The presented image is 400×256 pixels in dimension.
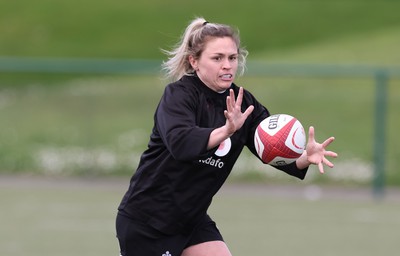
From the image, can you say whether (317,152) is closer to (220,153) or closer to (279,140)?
(279,140)

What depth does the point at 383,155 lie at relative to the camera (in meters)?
13.2

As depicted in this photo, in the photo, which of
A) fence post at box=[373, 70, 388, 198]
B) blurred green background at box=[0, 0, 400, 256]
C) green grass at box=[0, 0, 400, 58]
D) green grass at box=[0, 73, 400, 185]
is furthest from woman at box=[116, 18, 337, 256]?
green grass at box=[0, 0, 400, 58]

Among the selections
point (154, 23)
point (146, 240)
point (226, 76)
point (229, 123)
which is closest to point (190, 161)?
point (229, 123)

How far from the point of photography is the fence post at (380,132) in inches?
514

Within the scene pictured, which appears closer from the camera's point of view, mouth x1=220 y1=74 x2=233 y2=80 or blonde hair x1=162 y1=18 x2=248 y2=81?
mouth x1=220 y1=74 x2=233 y2=80

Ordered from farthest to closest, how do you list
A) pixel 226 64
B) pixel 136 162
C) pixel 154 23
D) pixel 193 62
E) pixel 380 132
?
1. pixel 154 23
2. pixel 136 162
3. pixel 380 132
4. pixel 193 62
5. pixel 226 64

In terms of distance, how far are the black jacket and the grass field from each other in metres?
3.38

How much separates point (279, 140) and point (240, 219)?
18.2ft

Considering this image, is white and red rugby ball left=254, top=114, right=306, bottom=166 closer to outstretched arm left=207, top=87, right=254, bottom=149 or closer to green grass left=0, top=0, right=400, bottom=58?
outstretched arm left=207, top=87, right=254, bottom=149

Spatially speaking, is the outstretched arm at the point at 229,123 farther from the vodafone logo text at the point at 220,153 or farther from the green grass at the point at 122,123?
the green grass at the point at 122,123

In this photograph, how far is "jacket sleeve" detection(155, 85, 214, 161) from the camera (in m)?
5.07

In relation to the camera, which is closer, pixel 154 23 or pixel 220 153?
pixel 220 153

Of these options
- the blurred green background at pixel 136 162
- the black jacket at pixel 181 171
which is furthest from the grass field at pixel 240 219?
the black jacket at pixel 181 171

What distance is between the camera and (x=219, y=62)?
5.37 metres
